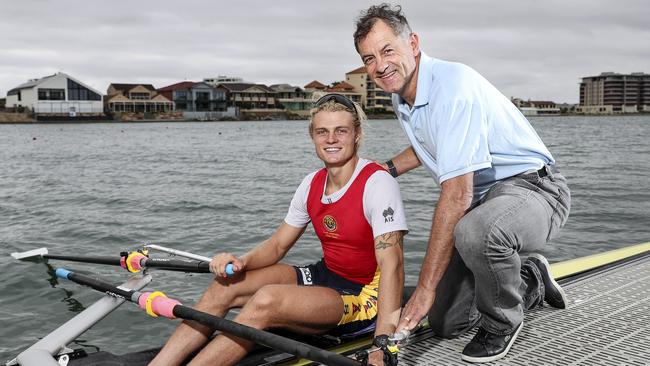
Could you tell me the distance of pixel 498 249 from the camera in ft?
11.0

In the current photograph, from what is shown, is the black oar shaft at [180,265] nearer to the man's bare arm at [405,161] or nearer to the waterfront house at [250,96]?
the man's bare arm at [405,161]

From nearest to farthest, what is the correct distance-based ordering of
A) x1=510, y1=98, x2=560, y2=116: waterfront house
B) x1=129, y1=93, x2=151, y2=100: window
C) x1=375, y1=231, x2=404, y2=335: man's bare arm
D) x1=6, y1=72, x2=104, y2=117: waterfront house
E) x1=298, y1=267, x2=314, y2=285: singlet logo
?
x1=375, y1=231, x2=404, y2=335: man's bare arm, x1=298, y1=267, x2=314, y2=285: singlet logo, x1=6, y1=72, x2=104, y2=117: waterfront house, x1=129, y1=93, x2=151, y2=100: window, x1=510, y1=98, x2=560, y2=116: waterfront house

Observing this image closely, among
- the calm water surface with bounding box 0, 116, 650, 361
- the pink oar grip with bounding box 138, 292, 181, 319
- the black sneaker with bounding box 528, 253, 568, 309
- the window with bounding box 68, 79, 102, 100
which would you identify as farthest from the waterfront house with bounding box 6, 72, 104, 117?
the black sneaker with bounding box 528, 253, 568, 309

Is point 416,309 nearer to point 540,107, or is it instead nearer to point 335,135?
point 335,135

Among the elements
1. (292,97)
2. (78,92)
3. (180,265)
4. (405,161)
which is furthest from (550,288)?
(292,97)

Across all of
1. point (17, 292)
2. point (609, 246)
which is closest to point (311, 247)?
point (17, 292)

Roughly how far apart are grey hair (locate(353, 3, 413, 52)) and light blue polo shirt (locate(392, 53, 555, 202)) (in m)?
0.27

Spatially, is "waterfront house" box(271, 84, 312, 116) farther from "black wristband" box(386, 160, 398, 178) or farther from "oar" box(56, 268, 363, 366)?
"oar" box(56, 268, 363, 366)

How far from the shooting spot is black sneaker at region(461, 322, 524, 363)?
3.48m

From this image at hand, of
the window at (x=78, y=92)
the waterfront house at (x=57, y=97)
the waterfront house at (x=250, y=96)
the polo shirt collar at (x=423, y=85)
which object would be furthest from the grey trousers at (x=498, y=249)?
the waterfront house at (x=250, y=96)

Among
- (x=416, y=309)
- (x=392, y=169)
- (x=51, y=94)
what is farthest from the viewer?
(x=51, y=94)

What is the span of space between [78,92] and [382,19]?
358 ft

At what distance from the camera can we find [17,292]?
8164mm

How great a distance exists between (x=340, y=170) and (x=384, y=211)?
1.37 ft
